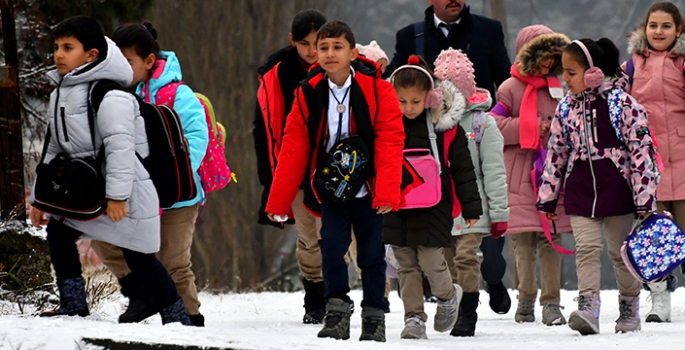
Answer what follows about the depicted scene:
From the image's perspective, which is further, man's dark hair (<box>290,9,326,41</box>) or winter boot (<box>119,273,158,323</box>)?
man's dark hair (<box>290,9,326,41</box>)

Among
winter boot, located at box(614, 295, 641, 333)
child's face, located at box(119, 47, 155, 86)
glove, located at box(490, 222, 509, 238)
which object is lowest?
winter boot, located at box(614, 295, 641, 333)

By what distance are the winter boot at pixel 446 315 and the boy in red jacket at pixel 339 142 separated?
95 cm

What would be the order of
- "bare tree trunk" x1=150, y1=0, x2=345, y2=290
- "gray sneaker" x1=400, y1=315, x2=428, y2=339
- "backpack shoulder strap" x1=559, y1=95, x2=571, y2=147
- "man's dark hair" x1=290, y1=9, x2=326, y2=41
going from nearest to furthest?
"gray sneaker" x1=400, y1=315, x2=428, y2=339
"backpack shoulder strap" x1=559, y1=95, x2=571, y2=147
"man's dark hair" x1=290, y1=9, x2=326, y2=41
"bare tree trunk" x1=150, y1=0, x2=345, y2=290

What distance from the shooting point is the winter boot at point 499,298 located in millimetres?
9680

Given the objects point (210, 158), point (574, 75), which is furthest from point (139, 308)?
point (574, 75)

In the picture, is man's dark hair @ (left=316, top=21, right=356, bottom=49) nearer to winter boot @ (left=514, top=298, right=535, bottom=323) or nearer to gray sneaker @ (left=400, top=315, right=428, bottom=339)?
gray sneaker @ (left=400, top=315, right=428, bottom=339)

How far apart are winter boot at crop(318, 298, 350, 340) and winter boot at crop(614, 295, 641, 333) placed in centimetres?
203

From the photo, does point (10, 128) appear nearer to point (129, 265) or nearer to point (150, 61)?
point (150, 61)

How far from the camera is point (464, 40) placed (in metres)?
10.2

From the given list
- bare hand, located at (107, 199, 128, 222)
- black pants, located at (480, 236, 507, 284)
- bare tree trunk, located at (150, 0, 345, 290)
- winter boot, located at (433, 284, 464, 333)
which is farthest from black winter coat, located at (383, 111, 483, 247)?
bare tree trunk, located at (150, 0, 345, 290)

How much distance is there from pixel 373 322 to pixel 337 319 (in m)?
0.24

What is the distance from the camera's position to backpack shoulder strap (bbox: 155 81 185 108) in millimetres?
7785

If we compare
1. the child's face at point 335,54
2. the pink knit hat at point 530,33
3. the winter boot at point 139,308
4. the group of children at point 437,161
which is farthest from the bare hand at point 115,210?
the pink knit hat at point 530,33

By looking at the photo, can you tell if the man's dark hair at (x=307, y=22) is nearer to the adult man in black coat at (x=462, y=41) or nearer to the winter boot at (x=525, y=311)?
the adult man in black coat at (x=462, y=41)
